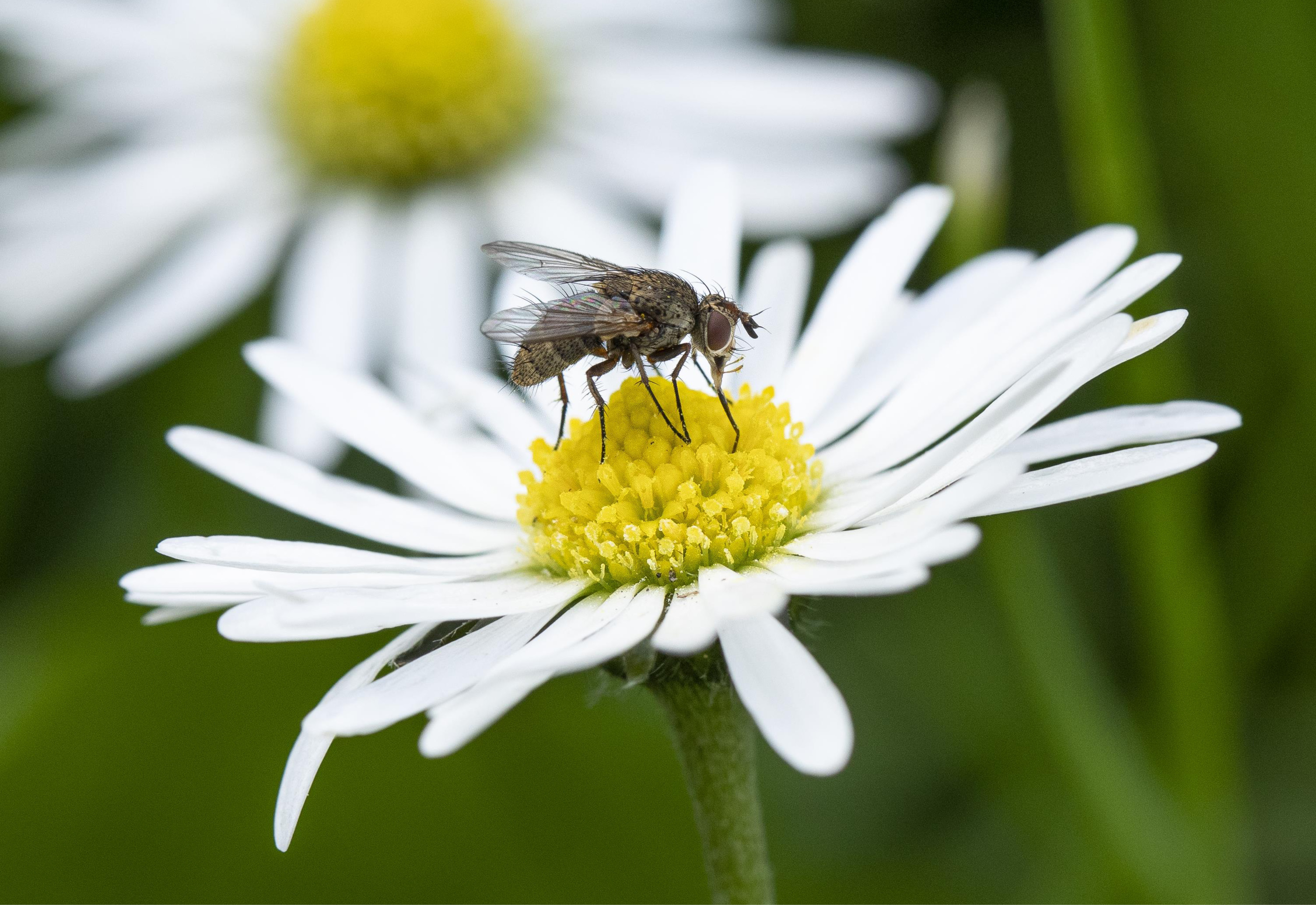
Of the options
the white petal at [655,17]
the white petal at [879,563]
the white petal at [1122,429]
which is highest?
the white petal at [655,17]

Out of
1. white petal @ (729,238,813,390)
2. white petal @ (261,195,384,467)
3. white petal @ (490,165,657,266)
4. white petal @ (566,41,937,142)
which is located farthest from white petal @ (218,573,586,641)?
white petal @ (566,41,937,142)

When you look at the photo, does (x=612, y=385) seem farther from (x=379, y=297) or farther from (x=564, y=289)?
(x=379, y=297)

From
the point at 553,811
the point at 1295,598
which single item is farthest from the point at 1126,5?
the point at 553,811

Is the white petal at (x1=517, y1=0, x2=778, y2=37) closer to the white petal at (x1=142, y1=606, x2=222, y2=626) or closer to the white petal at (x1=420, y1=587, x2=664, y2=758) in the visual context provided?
the white petal at (x1=142, y1=606, x2=222, y2=626)

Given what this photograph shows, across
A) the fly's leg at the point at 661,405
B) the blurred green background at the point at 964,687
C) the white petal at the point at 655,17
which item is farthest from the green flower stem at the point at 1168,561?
the white petal at the point at 655,17

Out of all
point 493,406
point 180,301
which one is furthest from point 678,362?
point 180,301

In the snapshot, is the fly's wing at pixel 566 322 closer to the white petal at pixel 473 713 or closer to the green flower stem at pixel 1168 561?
the white petal at pixel 473 713
